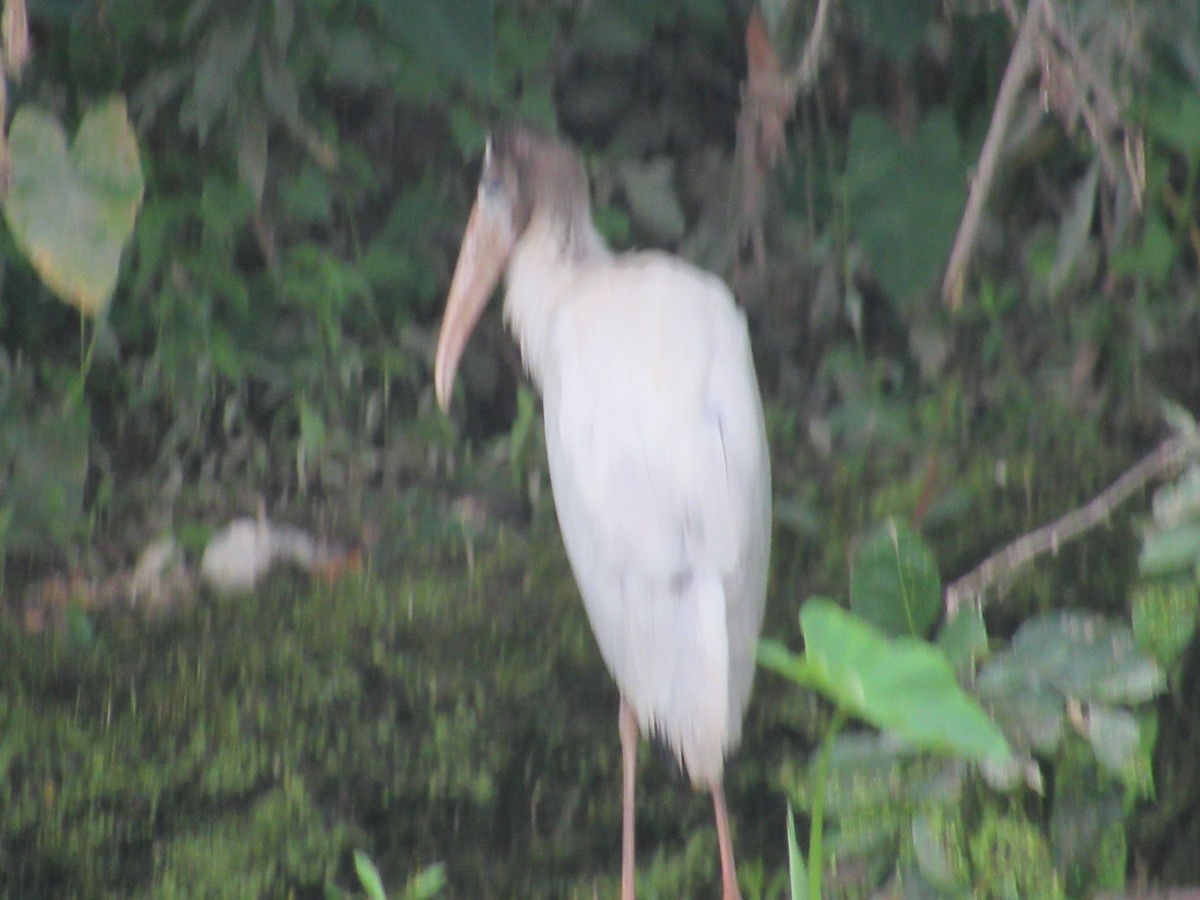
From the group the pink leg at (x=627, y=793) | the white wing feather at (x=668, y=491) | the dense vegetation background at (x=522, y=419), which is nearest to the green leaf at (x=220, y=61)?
the dense vegetation background at (x=522, y=419)

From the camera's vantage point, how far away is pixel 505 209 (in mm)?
1545

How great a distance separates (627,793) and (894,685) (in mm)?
543

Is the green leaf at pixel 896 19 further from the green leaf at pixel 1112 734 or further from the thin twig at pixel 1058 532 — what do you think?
the green leaf at pixel 1112 734

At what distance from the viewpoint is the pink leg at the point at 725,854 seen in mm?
1335

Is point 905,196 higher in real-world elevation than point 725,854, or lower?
higher

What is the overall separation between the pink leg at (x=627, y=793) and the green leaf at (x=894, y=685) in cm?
45

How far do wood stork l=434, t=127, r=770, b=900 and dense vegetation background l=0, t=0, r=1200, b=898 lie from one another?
0.14 metres

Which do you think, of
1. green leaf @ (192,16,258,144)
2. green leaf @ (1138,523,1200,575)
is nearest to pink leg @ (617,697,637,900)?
green leaf @ (1138,523,1200,575)

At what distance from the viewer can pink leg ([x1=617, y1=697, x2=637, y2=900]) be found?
134cm

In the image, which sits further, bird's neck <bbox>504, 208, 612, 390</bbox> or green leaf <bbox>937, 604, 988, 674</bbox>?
bird's neck <bbox>504, 208, 612, 390</bbox>

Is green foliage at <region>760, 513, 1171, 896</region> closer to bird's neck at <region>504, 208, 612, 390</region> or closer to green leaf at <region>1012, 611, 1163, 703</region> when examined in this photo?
green leaf at <region>1012, 611, 1163, 703</region>

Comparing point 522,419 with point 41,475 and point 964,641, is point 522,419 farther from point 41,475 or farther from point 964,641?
point 964,641

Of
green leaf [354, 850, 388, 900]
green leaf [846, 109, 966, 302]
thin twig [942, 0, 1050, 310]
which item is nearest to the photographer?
green leaf [354, 850, 388, 900]

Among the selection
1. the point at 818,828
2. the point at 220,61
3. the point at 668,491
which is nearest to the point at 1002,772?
the point at 818,828
